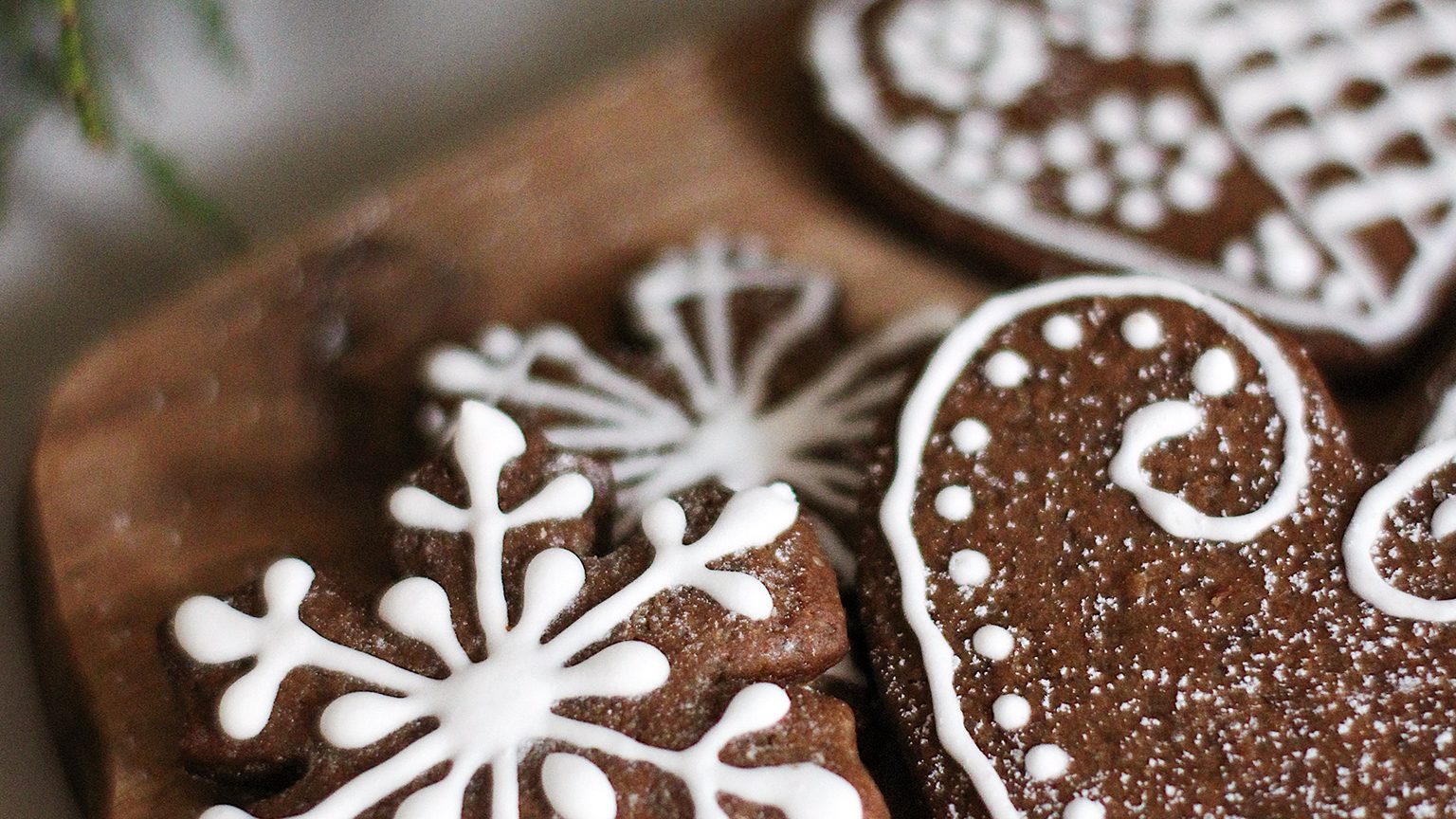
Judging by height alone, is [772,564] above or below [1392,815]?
above

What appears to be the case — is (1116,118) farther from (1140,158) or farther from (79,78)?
(79,78)

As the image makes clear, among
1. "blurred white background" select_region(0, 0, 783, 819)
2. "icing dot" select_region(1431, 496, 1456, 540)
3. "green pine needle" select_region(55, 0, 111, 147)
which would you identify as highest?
"blurred white background" select_region(0, 0, 783, 819)

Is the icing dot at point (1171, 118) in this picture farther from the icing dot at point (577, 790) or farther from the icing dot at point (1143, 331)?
the icing dot at point (577, 790)

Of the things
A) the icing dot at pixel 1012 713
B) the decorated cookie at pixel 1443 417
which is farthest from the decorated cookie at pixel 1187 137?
the icing dot at pixel 1012 713

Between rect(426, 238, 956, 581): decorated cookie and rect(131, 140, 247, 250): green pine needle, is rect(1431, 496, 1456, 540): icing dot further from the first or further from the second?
rect(131, 140, 247, 250): green pine needle

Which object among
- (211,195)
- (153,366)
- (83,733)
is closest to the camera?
(83,733)

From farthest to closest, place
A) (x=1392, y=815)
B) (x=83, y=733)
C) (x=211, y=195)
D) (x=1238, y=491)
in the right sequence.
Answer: (x=211, y=195) < (x=83, y=733) < (x=1238, y=491) < (x=1392, y=815)

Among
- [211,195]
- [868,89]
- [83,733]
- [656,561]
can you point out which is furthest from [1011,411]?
[211,195]

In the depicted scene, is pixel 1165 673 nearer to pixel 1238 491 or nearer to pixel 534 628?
pixel 1238 491

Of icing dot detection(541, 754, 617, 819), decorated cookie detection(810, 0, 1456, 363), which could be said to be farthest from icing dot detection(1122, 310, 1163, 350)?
icing dot detection(541, 754, 617, 819)
